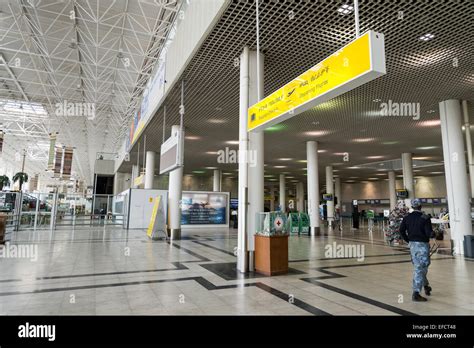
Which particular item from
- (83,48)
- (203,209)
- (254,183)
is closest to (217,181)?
(203,209)

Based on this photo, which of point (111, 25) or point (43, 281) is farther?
point (111, 25)

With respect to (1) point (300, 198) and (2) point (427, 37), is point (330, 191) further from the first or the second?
(2) point (427, 37)

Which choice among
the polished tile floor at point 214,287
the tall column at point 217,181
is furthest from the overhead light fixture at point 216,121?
the tall column at point 217,181

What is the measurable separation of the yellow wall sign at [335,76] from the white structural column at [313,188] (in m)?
12.2

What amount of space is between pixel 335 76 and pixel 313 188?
13.8 meters

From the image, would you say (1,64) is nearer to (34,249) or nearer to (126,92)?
(126,92)

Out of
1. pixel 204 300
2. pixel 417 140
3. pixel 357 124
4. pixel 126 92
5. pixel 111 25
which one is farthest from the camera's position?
pixel 126 92

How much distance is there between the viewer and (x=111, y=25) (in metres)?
12.3

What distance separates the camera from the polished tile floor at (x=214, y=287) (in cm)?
388

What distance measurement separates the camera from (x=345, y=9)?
230 inches
